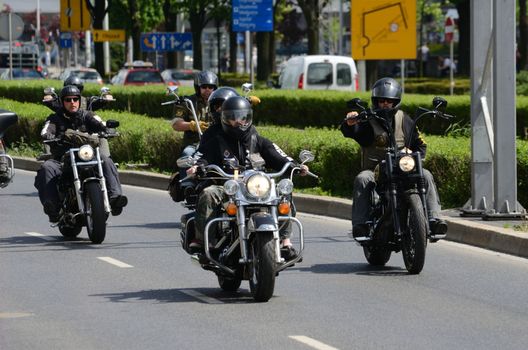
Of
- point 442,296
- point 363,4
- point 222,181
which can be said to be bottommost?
point 442,296

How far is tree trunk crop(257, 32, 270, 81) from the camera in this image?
2135 inches

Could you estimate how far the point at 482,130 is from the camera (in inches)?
615

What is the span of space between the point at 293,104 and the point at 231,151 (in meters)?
20.9

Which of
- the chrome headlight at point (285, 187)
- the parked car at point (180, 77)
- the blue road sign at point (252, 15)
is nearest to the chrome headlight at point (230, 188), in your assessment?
the chrome headlight at point (285, 187)

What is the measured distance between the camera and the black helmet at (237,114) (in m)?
10.8

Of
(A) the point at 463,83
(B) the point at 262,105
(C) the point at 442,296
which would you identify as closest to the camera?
(C) the point at 442,296

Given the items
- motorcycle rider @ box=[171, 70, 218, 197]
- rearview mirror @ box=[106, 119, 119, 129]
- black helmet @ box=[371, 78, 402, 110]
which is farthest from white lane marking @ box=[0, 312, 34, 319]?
motorcycle rider @ box=[171, 70, 218, 197]

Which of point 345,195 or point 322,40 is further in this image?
point 322,40

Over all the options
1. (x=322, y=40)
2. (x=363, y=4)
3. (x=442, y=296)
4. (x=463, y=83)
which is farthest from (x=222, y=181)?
(x=322, y=40)

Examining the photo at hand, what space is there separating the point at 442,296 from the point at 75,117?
5539 millimetres

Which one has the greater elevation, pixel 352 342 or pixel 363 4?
pixel 363 4

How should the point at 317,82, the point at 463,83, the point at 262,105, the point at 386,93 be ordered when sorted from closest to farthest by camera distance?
1. the point at 386,93
2. the point at 262,105
3. the point at 317,82
4. the point at 463,83

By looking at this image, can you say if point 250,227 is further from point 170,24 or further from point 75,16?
point 170,24

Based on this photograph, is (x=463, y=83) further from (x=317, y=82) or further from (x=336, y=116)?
(x=336, y=116)
